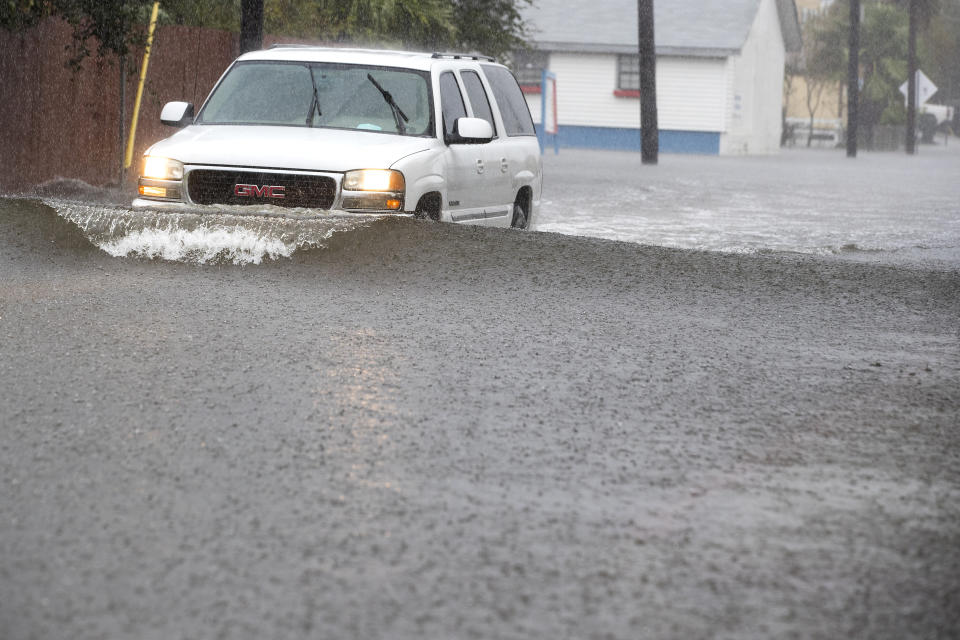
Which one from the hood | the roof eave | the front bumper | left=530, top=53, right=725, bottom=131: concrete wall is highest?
the roof eave

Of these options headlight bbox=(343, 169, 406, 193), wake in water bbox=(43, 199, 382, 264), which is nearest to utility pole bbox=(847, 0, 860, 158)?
headlight bbox=(343, 169, 406, 193)

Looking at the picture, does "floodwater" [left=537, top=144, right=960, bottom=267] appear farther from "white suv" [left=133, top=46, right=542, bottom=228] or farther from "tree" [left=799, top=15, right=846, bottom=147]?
"tree" [left=799, top=15, right=846, bottom=147]

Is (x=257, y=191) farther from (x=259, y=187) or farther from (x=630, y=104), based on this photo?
(x=630, y=104)

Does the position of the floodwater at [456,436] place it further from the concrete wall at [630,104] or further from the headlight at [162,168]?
the concrete wall at [630,104]

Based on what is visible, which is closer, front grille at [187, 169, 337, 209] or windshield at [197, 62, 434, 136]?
front grille at [187, 169, 337, 209]

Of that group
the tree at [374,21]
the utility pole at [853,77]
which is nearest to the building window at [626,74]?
the utility pole at [853,77]

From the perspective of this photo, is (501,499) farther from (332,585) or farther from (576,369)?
(576,369)

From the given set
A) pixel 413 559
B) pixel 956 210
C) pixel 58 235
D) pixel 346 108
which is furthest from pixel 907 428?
pixel 956 210

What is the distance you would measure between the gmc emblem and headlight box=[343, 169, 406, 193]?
0.48 meters

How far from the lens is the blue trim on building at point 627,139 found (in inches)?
2000

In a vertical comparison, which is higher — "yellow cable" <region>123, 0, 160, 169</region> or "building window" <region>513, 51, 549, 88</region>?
"building window" <region>513, 51, 549, 88</region>

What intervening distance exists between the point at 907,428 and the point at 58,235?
23.4 feet

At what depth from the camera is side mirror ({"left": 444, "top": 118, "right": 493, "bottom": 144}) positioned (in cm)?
1102

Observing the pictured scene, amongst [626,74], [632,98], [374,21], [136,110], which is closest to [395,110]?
[136,110]
